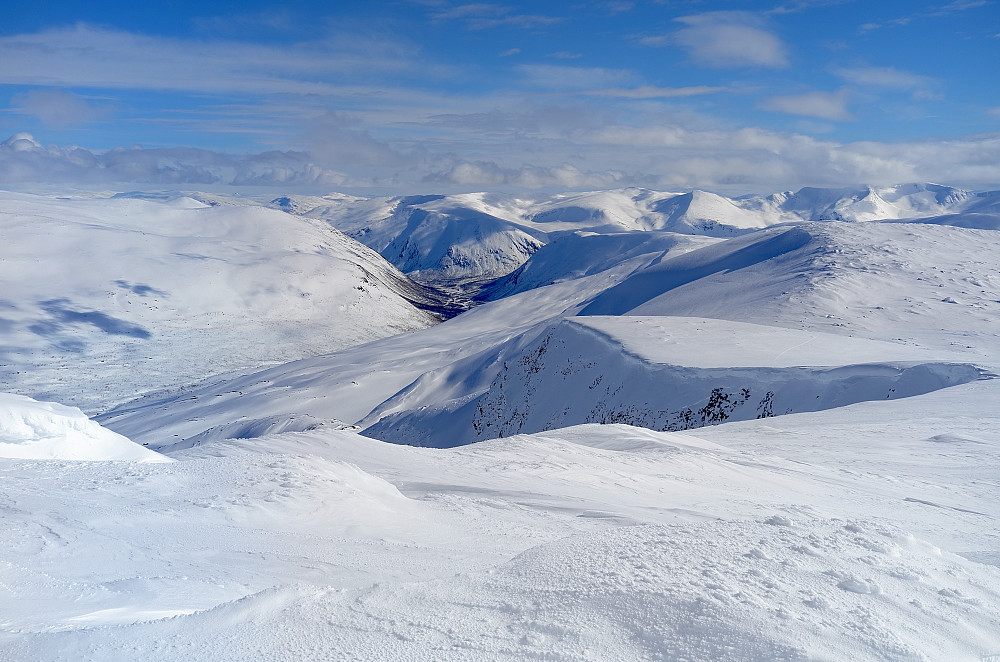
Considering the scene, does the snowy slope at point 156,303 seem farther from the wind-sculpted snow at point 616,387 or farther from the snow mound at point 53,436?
the snow mound at point 53,436

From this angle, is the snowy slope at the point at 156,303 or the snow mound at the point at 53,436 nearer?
the snow mound at the point at 53,436

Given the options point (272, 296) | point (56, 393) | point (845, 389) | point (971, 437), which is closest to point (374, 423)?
point (845, 389)

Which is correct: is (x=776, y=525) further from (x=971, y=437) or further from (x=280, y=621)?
(x=971, y=437)

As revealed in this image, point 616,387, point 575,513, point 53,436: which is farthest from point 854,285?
point 53,436

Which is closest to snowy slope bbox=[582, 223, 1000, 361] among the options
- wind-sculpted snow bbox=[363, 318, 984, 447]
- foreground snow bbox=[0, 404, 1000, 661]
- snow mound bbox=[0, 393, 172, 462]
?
wind-sculpted snow bbox=[363, 318, 984, 447]

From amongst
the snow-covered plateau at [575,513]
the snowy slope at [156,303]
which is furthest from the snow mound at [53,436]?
the snowy slope at [156,303]

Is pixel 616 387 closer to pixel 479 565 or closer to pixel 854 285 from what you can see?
pixel 479 565

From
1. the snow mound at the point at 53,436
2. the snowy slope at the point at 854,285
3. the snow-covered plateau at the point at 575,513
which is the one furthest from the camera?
the snowy slope at the point at 854,285
